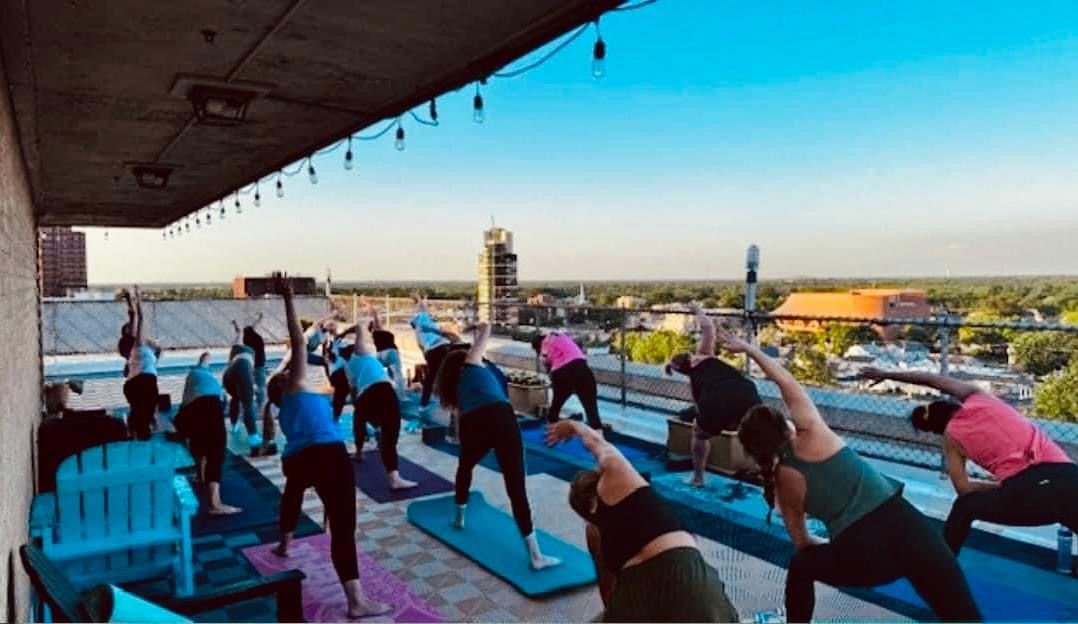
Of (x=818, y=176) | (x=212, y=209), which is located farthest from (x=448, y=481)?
(x=818, y=176)

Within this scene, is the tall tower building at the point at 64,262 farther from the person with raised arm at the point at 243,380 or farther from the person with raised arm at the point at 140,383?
the person with raised arm at the point at 140,383

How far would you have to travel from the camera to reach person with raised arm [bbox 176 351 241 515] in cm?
536

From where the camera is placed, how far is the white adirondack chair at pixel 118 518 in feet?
12.4

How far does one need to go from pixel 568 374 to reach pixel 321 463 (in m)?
3.51

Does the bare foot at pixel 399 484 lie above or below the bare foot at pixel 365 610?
below

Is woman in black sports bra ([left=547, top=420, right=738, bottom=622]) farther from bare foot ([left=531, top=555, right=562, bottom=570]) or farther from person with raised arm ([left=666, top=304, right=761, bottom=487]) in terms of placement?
person with raised arm ([left=666, top=304, right=761, bottom=487])

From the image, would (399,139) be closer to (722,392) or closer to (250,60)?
(250,60)

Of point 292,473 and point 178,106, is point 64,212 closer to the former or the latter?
point 178,106

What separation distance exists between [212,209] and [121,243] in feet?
30.2

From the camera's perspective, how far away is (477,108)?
12.2 feet

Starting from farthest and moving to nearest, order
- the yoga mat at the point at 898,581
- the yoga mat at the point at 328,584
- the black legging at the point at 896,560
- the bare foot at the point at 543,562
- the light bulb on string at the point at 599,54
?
the bare foot at the point at 543,562 → the yoga mat at the point at 328,584 → the yoga mat at the point at 898,581 → the light bulb on string at the point at 599,54 → the black legging at the point at 896,560

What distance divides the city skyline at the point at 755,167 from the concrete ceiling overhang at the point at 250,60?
15.7m

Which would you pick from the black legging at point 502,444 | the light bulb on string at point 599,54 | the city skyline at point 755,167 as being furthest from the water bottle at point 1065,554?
the city skyline at point 755,167

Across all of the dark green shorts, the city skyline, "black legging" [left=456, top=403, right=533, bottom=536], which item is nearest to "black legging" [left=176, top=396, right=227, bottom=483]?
"black legging" [left=456, top=403, right=533, bottom=536]
